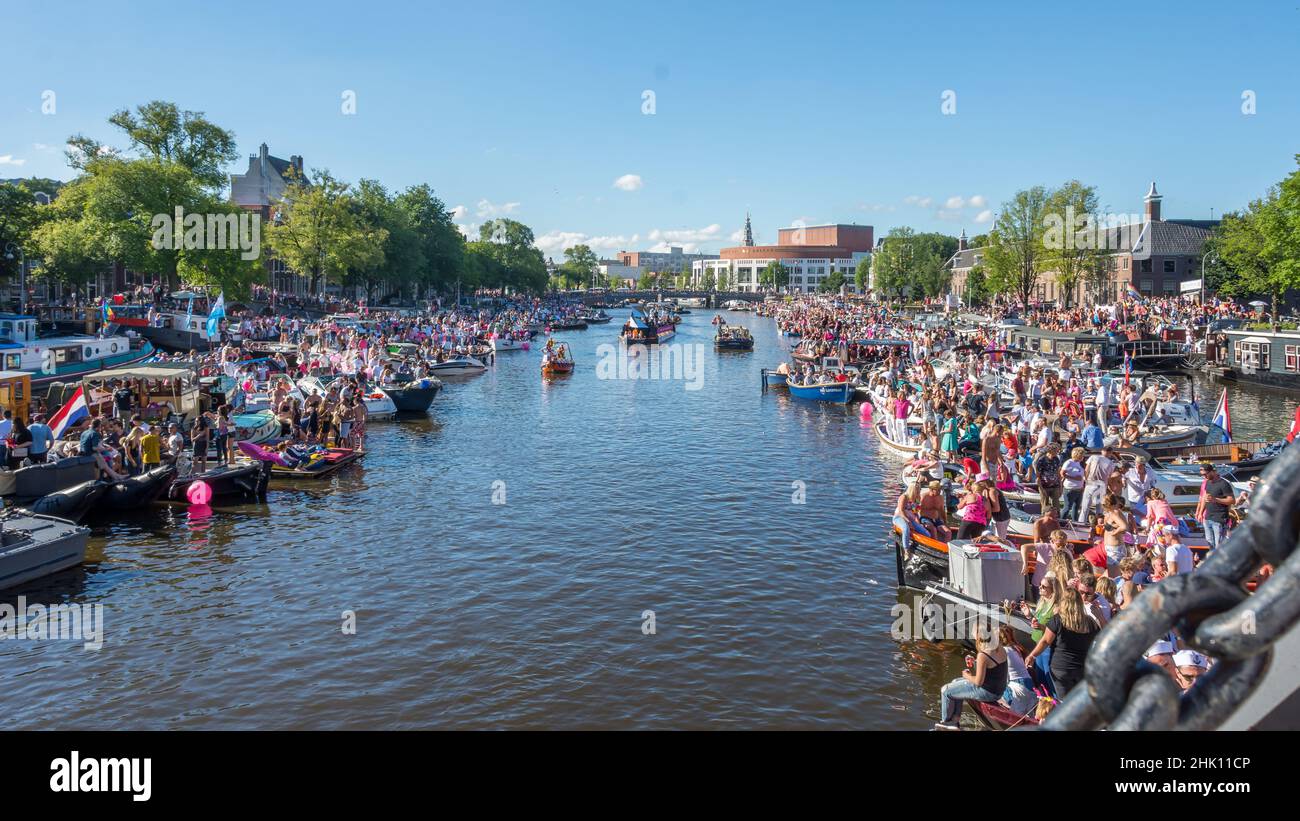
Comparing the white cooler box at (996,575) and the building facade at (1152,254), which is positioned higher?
the building facade at (1152,254)

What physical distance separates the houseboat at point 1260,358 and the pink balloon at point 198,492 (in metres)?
51.8

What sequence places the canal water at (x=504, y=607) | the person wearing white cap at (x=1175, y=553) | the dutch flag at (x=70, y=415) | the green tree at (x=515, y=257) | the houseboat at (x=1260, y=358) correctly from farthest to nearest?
1. the green tree at (x=515, y=257)
2. the houseboat at (x=1260, y=358)
3. the dutch flag at (x=70, y=415)
4. the canal water at (x=504, y=607)
5. the person wearing white cap at (x=1175, y=553)

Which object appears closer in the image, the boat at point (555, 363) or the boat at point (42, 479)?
the boat at point (42, 479)

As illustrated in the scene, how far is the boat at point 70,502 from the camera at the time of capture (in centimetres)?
2000

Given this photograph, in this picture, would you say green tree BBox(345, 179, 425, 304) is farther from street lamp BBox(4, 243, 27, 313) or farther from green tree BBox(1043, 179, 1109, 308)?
green tree BBox(1043, 179, 1109, 308)

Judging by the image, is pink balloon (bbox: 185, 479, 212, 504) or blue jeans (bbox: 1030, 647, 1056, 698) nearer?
blue jeans (bbox: 1030, 647, 1056, 698)

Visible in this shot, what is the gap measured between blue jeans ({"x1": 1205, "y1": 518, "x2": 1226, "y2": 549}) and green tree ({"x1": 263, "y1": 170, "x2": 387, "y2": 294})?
8084 centimetres

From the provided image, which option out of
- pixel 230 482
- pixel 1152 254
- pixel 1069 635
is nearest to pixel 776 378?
pixel 230 482

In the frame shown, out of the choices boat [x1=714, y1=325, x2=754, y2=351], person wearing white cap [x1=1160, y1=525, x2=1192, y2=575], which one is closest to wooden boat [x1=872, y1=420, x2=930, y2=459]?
person wearing white cap [x1=1160, y1=525, x2=1192, y2=575]

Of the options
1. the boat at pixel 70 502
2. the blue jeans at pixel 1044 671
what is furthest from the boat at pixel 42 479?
the blue jeans at pixel 1044 671

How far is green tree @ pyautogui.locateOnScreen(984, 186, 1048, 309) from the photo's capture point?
87.8m

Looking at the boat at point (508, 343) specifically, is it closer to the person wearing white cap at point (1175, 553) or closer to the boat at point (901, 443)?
the boat at point (901, 443)
